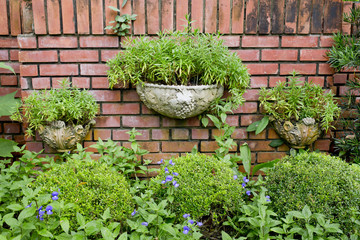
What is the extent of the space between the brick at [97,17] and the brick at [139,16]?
0.80 ft

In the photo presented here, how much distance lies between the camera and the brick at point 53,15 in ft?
7.41

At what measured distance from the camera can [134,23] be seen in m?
2.31

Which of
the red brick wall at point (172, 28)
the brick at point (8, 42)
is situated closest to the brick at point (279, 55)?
the red brick wall at point (172, 28)

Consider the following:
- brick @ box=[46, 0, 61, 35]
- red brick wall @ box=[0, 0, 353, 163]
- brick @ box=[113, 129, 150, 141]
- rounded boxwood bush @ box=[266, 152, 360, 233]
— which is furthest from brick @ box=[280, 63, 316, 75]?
brick @ box=[46, 0, 61, 35]

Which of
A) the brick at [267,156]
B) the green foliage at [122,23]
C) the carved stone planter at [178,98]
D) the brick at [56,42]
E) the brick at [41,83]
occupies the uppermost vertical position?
the green foliage at [122,23]

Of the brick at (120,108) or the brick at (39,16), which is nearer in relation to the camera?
the brick at (39,16)

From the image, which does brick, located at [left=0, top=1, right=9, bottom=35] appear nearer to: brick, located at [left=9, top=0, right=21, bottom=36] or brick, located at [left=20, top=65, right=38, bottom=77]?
brick, located at [left=9, top=0, right=21, bottom=36]

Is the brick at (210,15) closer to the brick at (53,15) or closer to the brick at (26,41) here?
the brick at (53,15)

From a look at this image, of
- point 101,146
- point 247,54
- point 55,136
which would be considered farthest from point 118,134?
point 247,54

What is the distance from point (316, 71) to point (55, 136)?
2054mm

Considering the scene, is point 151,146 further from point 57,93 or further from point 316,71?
point 316,71

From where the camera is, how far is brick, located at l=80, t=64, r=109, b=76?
236 cm

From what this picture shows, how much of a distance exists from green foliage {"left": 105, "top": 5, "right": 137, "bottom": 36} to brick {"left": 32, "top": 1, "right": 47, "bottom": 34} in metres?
0.47

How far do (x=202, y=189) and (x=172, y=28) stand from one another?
1233mm
